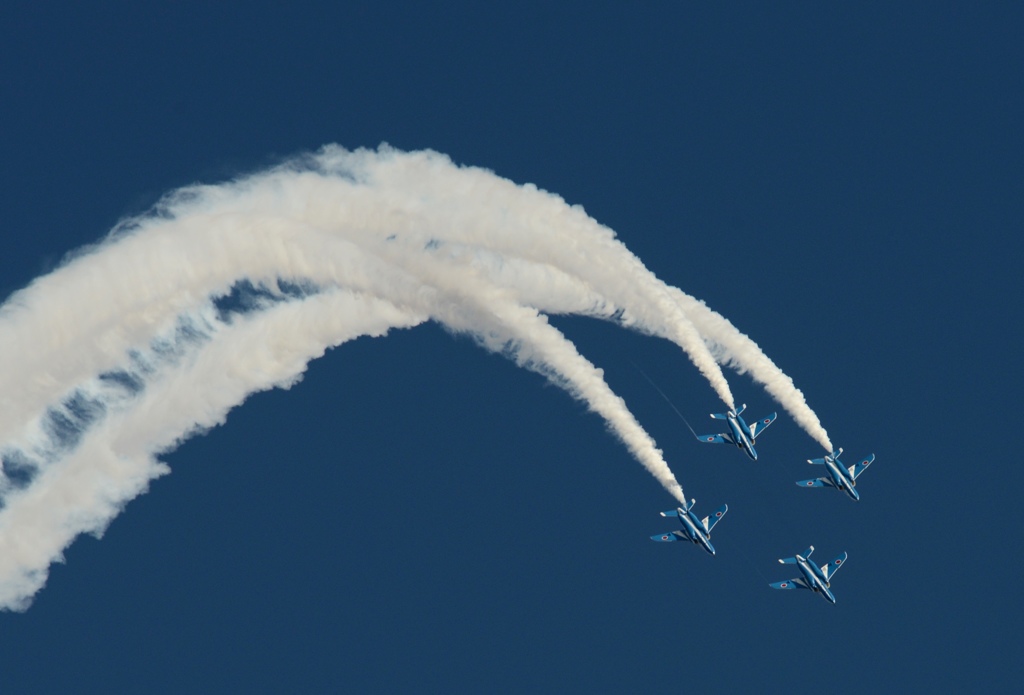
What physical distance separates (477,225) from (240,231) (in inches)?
251

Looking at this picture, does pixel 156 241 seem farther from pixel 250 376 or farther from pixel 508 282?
A: pixel 508 282

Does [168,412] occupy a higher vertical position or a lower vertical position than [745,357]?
lower

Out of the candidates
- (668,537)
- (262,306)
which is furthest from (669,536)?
(262,306)

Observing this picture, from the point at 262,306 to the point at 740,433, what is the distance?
15801 millimetres

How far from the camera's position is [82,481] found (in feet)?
188

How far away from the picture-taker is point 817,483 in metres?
66.0

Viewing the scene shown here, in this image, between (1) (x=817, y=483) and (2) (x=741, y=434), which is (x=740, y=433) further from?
(1) (x=817, y=483)

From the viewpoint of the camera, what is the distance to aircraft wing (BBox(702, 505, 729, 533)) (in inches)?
2482

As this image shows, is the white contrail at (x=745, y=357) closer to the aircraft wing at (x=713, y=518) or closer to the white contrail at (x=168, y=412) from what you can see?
the aircraft wing at (x=713, y=518)

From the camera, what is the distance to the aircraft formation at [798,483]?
2474 inches

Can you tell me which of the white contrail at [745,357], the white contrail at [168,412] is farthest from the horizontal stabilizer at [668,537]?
the white contrail at [168,412]

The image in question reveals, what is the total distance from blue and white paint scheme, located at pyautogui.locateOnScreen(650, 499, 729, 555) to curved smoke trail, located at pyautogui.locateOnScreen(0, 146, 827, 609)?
186 inches

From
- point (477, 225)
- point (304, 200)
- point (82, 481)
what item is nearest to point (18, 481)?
point (82, 481)

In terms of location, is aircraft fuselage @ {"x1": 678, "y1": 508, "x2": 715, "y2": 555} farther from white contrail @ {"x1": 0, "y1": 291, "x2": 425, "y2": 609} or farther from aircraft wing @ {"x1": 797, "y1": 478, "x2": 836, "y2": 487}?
white contrail @ {"x1": 0, "y1": 291, "x2": 425, "y2": 609}
